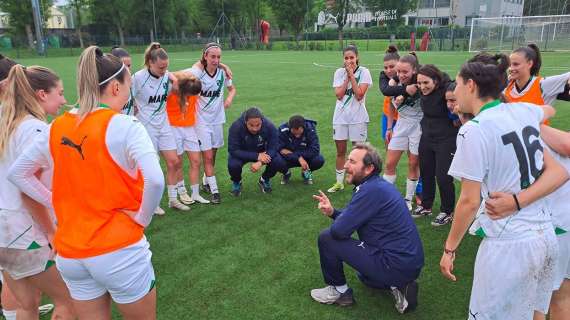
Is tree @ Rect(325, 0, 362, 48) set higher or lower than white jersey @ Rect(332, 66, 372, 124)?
higher

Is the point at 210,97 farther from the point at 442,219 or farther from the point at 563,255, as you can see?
the point at 563,255

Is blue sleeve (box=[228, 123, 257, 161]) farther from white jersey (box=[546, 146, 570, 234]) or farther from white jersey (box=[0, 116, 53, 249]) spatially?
white jersey (box=[546, 146, 570, 234])

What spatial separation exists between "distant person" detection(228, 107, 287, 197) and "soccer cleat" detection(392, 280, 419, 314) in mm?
3232

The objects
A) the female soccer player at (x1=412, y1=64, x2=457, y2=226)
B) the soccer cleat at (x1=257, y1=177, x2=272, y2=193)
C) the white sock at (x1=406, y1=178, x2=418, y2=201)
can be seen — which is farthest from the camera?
the soccer cleat at (x1=257, y1=177, x2=272, y2=193)

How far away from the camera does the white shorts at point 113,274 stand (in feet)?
6.79

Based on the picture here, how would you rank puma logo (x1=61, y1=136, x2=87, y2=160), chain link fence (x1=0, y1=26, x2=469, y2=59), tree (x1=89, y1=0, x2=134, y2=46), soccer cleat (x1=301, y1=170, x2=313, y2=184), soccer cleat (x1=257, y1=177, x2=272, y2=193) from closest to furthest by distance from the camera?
puma logo (x1=61, y1=136, x2=87, y2=160), soccer cleat (x1=257, y1=177, x2=272, y2=193), soccer cleat (x1=301, y1=170, x2=313, y2=184), chain link fence (x1=0, y1=26, x2=469, y2=59), tree (x1=89, y1=0, x2=134, y2=46)

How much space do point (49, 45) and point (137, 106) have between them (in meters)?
56.8

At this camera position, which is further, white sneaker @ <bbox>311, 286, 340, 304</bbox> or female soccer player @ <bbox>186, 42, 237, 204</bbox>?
female soccer player @ <bbox>186, 42, 237, 204</bbox>

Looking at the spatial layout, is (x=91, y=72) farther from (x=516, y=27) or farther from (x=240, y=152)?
(x=516, y=27)

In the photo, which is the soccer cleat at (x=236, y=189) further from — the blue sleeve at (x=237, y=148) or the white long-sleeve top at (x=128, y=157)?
the white long-sleeve top at (x=128, y=157)

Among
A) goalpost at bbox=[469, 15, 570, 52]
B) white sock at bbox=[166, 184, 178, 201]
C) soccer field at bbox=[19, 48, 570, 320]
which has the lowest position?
soccer field at bbox=[19, 48, 570, 320]

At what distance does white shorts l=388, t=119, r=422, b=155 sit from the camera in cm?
545

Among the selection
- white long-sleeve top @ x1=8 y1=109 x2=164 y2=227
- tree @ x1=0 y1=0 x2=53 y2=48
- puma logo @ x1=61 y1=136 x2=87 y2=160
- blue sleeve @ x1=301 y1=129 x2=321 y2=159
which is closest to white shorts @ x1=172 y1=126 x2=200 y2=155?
blue sleeve @ x1=301 y1=129 x2=321 y2=159

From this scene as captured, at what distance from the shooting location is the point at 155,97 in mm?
5473
